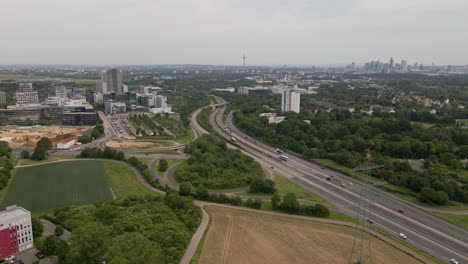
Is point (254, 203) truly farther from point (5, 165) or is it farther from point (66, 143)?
point (66, 143)

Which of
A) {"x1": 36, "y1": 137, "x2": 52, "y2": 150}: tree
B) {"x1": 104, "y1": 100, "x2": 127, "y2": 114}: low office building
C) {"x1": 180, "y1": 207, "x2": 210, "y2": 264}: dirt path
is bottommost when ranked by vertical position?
{"x1": 180, "y1": 207, "x2": 210, "y2": 264}: dirt path

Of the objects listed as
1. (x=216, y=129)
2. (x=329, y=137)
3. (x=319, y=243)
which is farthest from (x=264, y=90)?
(x=319, y=243)

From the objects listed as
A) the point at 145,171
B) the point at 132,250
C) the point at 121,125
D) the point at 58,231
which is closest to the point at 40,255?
the point at 58,231

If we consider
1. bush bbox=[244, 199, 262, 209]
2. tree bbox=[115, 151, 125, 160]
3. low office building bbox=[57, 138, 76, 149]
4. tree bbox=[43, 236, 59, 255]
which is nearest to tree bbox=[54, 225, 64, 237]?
tree bbox=[43, 236, 59, 255]

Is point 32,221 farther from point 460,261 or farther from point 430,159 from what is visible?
point 430,159

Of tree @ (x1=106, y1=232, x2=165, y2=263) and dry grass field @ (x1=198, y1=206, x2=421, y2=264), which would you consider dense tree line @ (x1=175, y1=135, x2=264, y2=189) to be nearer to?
dry grass field @ (x1=198, y1=206, x2=421, y2=264)

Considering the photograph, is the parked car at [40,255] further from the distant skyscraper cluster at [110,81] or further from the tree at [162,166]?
the distant skyscraper cluster at [110,81]

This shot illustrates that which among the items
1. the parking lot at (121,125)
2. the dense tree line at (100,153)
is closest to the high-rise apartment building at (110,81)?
the parking lot at (121,125)
